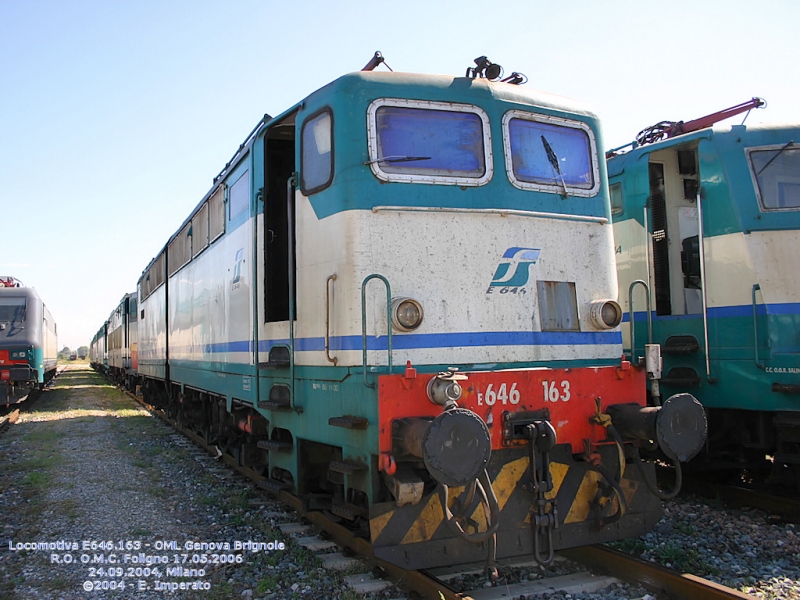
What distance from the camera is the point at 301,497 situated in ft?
18.0

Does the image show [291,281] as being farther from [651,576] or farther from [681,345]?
[681,345]

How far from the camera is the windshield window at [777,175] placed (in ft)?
22.0

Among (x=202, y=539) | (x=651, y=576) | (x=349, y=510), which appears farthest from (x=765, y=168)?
(x=202, y=539)

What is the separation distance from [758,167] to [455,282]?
13.0 feet

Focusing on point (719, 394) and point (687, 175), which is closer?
point (719, 394)

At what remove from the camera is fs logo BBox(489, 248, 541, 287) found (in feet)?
16.8

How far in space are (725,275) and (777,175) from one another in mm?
1136

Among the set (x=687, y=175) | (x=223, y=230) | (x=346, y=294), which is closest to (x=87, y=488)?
(x=223, y=230)

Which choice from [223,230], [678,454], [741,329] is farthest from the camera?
[223,230]

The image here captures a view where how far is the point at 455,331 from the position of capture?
16.1ft

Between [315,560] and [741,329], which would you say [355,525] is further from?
[741,329]

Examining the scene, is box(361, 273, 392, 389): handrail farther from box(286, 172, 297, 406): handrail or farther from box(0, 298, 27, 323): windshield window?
box(0, 298, 27, 323): windshield window

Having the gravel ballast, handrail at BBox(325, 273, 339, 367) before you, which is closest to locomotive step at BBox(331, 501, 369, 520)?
the gravel ballast

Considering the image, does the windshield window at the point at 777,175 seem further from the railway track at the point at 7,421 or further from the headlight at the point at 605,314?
the railway track at the point at 7,421
